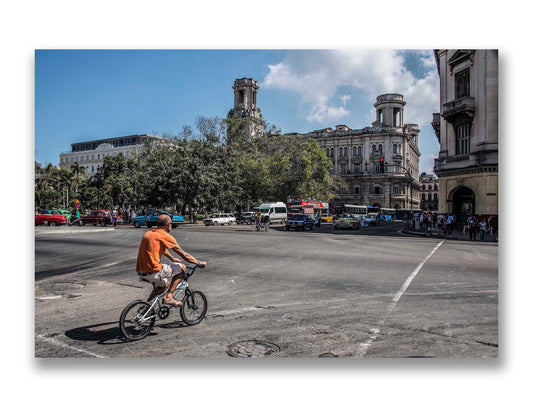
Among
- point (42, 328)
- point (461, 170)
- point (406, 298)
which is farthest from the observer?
point (461, 170)

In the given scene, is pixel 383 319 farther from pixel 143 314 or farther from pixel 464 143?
pixel 464 143

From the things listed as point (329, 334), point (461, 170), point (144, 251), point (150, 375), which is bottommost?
point (150, 375)

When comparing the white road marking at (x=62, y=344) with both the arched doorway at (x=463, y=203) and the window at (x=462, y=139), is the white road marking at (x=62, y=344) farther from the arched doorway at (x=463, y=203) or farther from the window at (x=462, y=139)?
the window at (x=462, y=139)

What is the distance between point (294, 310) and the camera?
692 cm

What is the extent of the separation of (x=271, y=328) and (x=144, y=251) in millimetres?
2191

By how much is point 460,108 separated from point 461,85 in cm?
153

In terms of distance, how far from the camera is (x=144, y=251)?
18.1ft

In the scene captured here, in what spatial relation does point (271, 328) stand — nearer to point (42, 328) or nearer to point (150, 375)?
point (150, 375)

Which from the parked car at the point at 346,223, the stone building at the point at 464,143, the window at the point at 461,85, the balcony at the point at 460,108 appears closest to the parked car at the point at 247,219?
the parked car at the point at 346,223

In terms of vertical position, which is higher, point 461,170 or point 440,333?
point 461,170

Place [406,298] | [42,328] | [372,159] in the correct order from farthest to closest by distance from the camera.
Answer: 1. [372,159]
2. [406,298]
3. [42,328]

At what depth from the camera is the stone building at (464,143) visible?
1917cm
